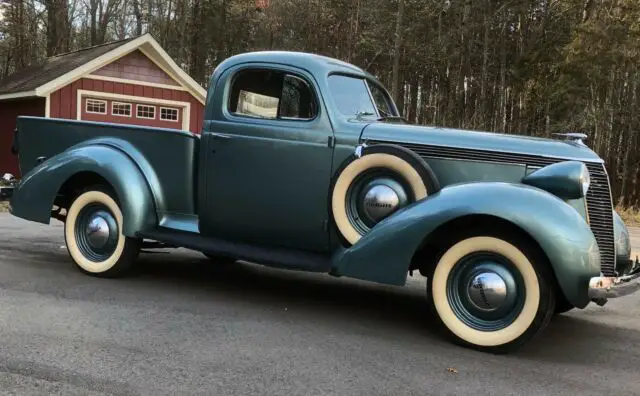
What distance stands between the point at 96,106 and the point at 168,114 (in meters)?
2.21

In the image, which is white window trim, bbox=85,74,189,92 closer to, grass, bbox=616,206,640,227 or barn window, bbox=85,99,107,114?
barn window, bbox=85,99,107,114

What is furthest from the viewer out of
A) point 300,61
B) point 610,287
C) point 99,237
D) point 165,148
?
point 99,237

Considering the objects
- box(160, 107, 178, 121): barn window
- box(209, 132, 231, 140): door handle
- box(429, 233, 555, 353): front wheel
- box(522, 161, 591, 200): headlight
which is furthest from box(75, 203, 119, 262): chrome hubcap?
box(160, 107, 178, 121): barn window

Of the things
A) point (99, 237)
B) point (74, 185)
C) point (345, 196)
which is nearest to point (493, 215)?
point (345, 196)

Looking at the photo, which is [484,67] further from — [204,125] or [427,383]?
[427,383]

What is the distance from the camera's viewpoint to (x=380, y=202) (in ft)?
14.3

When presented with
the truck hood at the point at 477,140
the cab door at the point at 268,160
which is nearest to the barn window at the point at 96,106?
the cab door at the point at 268,160

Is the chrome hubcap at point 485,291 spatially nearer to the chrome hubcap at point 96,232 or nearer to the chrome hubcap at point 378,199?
the chrome hubcap at point 378,199

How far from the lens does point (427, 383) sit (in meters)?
3.34

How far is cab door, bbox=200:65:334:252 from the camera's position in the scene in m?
4.69

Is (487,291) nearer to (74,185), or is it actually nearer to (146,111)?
(74,185)

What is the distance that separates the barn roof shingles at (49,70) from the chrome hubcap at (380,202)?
14789mm

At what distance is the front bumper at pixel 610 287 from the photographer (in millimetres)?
3684

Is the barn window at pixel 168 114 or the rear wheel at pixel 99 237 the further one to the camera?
the barn window at pixel 168 114
